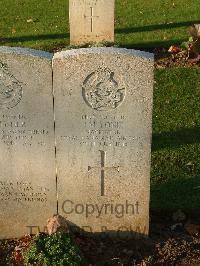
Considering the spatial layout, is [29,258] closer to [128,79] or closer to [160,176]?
[128,79]

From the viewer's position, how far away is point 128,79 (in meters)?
4.86

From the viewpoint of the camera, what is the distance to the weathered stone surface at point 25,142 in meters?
4.85

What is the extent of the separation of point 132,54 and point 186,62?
19.3 feet

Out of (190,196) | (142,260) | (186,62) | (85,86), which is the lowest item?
Answer: (142,260)

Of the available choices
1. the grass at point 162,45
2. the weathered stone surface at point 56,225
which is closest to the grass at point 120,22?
the grass at point 162,45

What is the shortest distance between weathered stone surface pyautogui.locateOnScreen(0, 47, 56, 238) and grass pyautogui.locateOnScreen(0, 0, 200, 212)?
1458 mm

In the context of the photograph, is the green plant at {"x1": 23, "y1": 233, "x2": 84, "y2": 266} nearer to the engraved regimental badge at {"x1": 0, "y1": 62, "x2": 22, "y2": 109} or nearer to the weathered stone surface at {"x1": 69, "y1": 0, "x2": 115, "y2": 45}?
the engraved regimental badge at {"x1": 0, "y1": 62, "x2": 22, "y2": 109}

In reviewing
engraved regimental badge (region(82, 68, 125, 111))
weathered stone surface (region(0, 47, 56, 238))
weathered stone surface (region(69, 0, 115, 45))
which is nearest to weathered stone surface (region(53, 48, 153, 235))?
engraved regimental badge (region(82, 68, 125, 111))

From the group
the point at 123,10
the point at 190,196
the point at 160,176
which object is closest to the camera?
the point at 190,196

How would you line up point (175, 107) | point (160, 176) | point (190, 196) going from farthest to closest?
point (175, 107) < point (160, 176) < point (190, 196)

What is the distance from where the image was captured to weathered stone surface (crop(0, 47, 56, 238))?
4852 millimetres

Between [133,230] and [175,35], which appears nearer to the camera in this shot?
[133,230]

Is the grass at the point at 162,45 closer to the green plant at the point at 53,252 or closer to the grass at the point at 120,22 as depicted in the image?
the grass at the point at 120,22

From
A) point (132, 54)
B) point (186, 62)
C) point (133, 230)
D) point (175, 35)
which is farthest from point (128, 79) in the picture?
point (175, 35)
